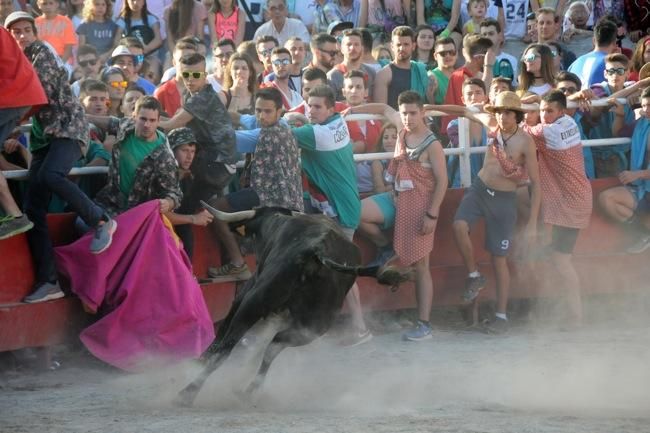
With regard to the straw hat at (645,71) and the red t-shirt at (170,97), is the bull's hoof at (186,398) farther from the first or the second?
the straw hat at (645,71)

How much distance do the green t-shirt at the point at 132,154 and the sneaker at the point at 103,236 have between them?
41cm

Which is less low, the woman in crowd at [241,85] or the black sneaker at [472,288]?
the woman in crowd at [241,85]

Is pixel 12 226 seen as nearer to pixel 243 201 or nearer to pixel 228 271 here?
pixel 243 201

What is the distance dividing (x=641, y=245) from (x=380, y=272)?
16.1 ft

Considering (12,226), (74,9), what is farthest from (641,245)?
(74,9)

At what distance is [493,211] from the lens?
33.5 ft

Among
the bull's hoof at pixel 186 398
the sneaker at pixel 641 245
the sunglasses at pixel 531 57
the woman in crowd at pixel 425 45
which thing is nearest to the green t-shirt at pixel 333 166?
the sunglasses at pixel 531 57

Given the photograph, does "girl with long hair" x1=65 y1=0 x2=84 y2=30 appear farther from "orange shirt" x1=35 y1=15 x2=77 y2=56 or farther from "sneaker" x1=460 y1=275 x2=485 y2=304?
"sneaker" x1=460 y1=275 x2=485 y2=304

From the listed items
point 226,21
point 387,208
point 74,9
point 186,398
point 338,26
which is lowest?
point 186,398

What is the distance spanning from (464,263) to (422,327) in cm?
88

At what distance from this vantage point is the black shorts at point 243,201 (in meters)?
9.19

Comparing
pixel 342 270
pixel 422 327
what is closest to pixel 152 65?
pixel 422 327

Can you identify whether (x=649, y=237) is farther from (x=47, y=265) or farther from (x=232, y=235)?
(x=47, y=265)

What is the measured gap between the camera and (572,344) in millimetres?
9836
